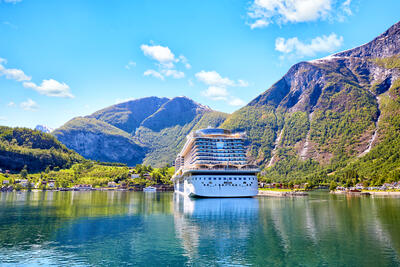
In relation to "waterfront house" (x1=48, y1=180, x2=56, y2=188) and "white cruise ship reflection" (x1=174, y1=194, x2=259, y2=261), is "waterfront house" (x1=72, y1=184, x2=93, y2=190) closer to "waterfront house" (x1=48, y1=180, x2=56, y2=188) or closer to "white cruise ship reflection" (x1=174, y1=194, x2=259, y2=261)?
"waterfront house" (x1=48, y1=180, x2=56, y2=188)

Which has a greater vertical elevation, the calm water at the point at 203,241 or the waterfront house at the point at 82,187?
the waterfront house at the point at 82,187

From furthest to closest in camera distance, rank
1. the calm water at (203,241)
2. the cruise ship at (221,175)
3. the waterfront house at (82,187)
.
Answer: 1. the waterfront house at (82,187)
2. the cruise ship at (221,175)
3. the calm water at (203,241)

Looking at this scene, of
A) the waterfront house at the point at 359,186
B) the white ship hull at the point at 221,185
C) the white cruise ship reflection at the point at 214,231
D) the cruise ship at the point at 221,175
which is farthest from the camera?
the waterfront house at the point at 359,186

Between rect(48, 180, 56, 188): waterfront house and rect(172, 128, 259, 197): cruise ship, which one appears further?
rect(48, 180, 56, 188): waterfront house

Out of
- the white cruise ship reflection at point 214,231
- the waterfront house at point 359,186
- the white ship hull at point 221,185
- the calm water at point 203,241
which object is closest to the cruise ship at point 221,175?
the white ship hull at point 221,185

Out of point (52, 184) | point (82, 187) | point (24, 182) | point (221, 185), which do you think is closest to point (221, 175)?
point (221, 185)

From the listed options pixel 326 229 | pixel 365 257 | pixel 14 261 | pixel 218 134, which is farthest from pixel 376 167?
pixel 14 261

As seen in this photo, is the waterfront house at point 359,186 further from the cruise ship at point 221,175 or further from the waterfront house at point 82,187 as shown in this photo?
the waterfront house at point 82,187

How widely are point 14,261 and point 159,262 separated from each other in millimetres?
11574

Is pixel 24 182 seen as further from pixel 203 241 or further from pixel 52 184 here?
pixel 203 241

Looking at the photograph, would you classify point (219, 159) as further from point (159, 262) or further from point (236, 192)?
point (159, 262)

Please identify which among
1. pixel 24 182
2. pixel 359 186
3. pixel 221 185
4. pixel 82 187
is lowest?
pixel 82 187

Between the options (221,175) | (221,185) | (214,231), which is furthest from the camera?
(221,175)

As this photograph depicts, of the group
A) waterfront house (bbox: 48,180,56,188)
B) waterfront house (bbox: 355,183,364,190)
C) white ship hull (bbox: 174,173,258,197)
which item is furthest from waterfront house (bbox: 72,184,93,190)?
waterfront house (bbox: 355,183,364,190)
